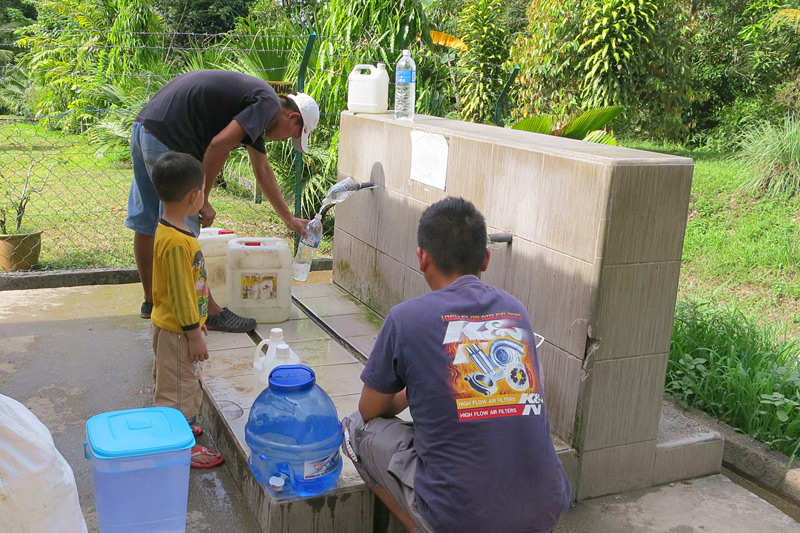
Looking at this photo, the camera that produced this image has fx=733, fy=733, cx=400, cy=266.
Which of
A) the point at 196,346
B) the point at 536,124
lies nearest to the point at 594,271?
the point at 196,346

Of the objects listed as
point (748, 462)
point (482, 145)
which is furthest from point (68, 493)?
point (748, 462)

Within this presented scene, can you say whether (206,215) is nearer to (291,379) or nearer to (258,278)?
(258,278)

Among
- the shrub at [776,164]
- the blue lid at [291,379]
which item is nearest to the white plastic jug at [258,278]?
the blue lid at [291,379]

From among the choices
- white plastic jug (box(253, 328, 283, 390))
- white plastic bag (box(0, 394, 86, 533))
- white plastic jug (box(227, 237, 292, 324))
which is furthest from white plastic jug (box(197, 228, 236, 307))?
white plastic bag (box(0, 394, 86, 533))

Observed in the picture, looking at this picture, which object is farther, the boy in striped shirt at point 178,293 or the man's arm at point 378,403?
the boy in striped shirt at point 178,293

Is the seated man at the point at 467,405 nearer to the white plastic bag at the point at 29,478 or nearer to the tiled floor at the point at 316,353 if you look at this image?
the tiled floor at the point at 316,353

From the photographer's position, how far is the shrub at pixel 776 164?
8.66 meters

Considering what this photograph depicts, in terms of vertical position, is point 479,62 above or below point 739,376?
above

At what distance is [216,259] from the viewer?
4.81 metres

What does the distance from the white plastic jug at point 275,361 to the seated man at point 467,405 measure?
1054mm

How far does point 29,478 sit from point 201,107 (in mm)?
2782

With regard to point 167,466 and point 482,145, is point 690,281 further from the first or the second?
point 167,466

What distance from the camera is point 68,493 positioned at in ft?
6.27

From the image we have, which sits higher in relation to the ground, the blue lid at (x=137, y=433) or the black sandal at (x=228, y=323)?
the blue lid at (x=137, y=433)
